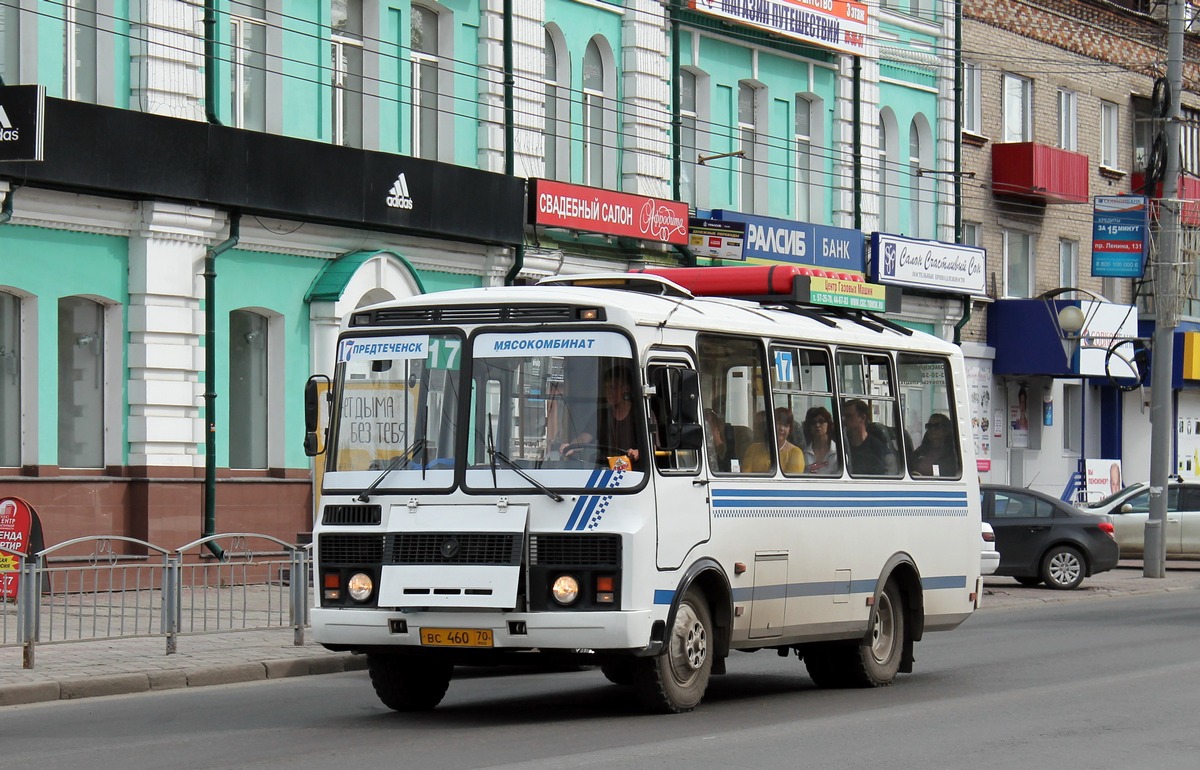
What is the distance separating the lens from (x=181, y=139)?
23328 millimetres

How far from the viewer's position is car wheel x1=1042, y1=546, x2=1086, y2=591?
89.2 ft

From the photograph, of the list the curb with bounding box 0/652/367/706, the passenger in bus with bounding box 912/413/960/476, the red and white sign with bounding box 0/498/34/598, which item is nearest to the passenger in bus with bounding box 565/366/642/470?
the passenger in bus with bounding box 912/413/960/476

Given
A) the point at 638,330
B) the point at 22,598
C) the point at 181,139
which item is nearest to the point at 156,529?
the point at 181,139

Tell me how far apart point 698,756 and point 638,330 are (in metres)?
2.92

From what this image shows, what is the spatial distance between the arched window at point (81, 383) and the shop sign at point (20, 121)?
123 inches

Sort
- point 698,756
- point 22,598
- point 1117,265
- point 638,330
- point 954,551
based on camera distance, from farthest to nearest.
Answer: point 1117,265 < point 954,551 < point 22,598 < point 638,330 < point 698,756

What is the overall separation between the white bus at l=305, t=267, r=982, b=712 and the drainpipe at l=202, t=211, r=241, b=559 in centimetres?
1087

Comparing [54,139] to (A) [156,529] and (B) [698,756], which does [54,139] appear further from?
(B) [698,756]

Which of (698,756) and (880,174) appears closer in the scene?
(698,756)

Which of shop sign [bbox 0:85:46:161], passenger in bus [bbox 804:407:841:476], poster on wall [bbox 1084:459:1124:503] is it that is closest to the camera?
passenger in bus [bbox 804:407:841:476]

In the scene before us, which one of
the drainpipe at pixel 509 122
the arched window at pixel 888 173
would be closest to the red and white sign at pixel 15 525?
the drainpipe at pixel 509 122

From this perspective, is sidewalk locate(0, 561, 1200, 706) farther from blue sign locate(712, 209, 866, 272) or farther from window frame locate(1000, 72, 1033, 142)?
window frame locate(1000, 72, 1033, 142)

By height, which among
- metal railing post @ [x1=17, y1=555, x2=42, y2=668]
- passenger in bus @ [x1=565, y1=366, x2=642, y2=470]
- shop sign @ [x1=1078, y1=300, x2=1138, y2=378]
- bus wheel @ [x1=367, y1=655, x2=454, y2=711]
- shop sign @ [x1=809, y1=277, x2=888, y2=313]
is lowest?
bus wheel @ [x1=367, y1=655, x2=454, y2=711]

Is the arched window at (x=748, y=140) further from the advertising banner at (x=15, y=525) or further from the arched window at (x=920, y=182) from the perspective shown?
the advertising banner at (x=15, y=525)
